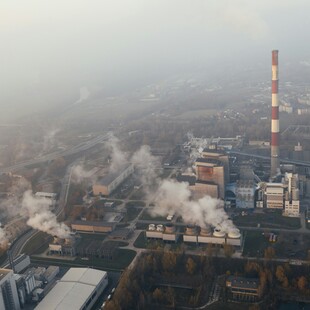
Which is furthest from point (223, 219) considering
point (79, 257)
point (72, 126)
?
point (72, 126)

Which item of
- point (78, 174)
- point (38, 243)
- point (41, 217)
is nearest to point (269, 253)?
point (38, 243)

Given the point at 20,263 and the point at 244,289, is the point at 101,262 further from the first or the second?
the point at 244,289

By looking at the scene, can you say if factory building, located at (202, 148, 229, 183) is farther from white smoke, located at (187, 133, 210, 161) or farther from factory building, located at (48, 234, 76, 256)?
factory building, located at (48, 234, 76, 256)

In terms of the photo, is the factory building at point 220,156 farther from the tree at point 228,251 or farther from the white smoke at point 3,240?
the white smoke at point 3,240

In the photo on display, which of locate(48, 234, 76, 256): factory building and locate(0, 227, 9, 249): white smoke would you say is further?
locate(0, 227, 9, 249): white smoke

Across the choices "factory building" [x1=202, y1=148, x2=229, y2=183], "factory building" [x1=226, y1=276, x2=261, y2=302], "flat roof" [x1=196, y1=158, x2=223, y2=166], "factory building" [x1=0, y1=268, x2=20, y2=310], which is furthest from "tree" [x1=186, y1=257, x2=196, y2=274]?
"factory building" [x1=202, y1=148, x2=229, y2=183]

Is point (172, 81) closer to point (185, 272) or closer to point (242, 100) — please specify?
point (242, 100)
